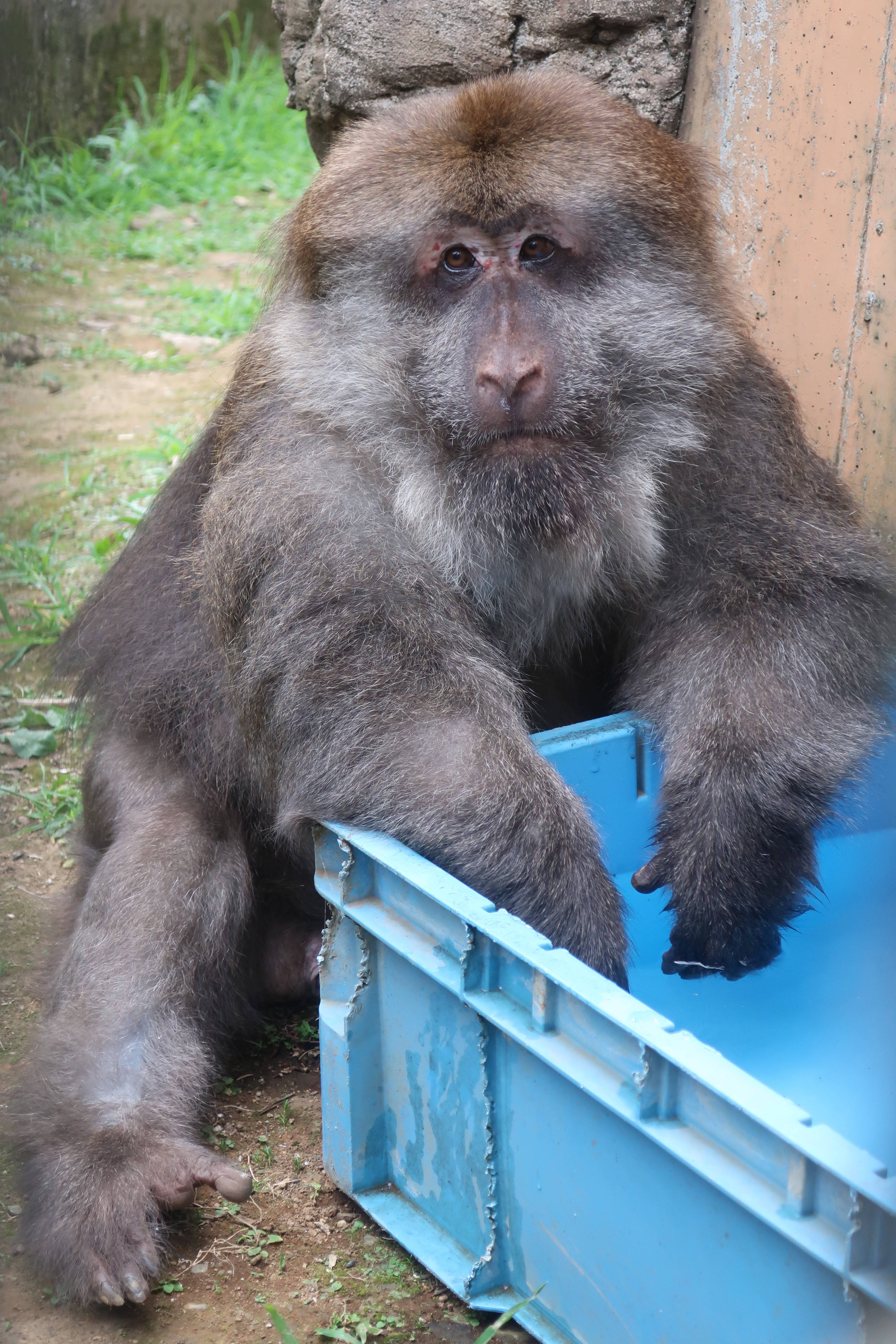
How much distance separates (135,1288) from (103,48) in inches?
340

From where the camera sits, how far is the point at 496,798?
269 centimetres

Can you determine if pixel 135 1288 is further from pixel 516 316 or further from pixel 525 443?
pixel 516 316

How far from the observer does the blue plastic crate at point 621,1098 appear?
1853 millimetres

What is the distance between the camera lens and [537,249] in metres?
2.85

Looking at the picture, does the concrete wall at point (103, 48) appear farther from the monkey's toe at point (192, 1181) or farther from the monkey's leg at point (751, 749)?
the monkey's toe at point (192, 1181)

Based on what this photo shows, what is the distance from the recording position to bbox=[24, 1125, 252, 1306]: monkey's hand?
2580mm

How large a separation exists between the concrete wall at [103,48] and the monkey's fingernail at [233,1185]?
20.0 ft

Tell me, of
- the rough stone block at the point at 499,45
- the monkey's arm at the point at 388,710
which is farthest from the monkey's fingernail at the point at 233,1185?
the rough stone block at the point at 499,45

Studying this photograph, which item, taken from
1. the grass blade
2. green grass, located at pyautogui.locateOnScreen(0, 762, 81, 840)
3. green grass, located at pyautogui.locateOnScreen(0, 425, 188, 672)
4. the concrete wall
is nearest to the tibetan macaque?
the grass blade

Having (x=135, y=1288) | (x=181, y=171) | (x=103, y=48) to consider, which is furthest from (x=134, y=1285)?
(x=103, y=48)

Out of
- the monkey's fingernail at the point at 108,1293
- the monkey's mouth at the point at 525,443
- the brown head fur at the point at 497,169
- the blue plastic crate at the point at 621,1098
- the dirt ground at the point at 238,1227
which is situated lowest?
the dirt ground at the point at 238,1227

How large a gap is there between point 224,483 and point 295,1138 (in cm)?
142

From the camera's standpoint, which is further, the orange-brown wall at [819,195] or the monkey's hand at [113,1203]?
the orange-brown wall at [819,195]

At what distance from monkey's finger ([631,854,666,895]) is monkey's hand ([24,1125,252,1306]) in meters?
0.94
